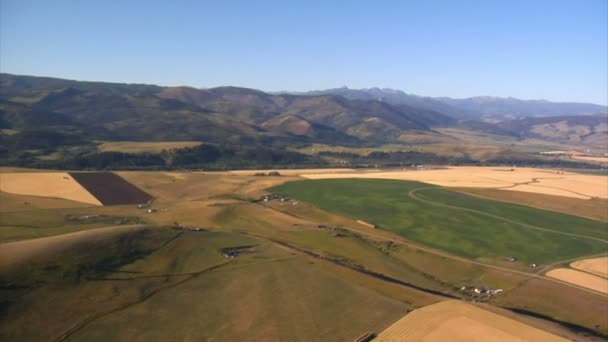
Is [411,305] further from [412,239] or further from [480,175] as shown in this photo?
[480,175]

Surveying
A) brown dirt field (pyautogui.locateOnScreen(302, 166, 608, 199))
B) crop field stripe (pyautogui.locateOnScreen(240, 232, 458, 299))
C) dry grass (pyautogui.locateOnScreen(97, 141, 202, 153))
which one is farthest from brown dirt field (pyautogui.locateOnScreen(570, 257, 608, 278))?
dry grass (pyautogui.locateOnScreen(97, 141, 202, 153))

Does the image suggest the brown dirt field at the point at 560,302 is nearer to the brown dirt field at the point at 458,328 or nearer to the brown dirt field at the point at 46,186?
the brown dirt field at the point at 458,328

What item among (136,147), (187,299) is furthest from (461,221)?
(136,147)

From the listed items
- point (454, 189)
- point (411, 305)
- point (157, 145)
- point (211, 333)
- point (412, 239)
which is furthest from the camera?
point (157, 145)

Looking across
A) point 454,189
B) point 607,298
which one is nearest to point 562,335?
point 607,298

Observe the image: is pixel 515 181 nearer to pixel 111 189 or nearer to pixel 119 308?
pixel 111 189

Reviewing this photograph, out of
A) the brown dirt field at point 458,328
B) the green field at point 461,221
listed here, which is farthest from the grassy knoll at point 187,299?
the green field at point 461,221
